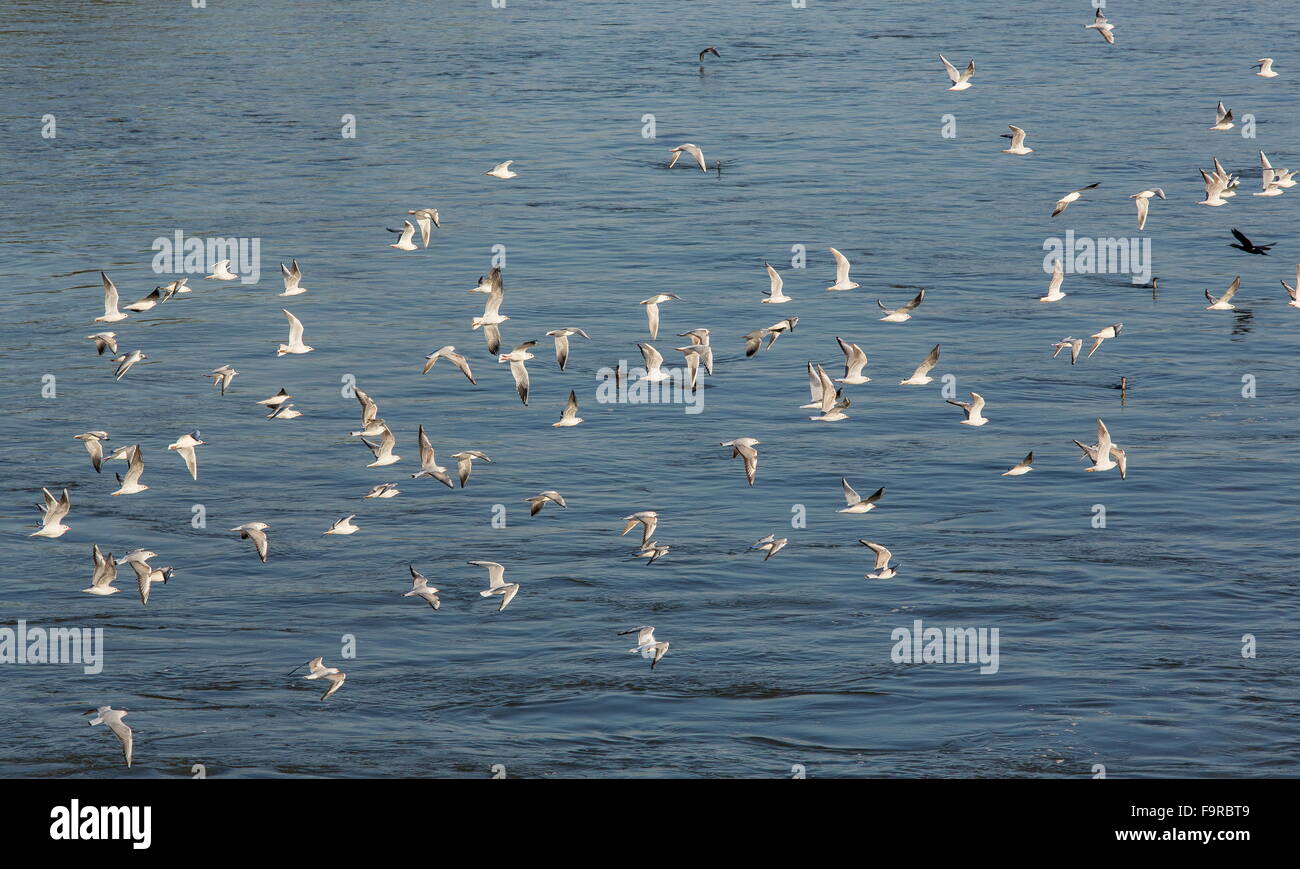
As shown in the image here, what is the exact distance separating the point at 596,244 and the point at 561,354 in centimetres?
1313

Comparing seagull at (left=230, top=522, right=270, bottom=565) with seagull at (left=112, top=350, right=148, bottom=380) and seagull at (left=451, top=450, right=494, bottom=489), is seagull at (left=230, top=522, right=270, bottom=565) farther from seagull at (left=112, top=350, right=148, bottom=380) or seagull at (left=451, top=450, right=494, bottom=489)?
seagull at (left=112, top=350, right=148, bottom=380)

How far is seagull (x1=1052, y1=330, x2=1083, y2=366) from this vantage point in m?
42.0

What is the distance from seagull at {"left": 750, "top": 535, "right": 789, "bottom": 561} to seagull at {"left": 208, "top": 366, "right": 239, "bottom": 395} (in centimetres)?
1290

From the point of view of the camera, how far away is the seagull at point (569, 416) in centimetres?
3702

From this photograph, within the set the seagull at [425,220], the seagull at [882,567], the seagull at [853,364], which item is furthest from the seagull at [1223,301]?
the seagull at [425,220]

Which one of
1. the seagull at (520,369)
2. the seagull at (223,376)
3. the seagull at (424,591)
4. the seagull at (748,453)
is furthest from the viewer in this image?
the seagull at (223,376)

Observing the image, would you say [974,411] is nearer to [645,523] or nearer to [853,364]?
[853,364]

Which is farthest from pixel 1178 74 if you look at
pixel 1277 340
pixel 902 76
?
pixel 1277 340

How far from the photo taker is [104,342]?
42.3 metres

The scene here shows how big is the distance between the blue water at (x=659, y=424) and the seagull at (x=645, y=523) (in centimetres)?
54

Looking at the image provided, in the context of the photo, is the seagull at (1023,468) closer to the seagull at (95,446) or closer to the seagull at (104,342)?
the seagull at (95,446)

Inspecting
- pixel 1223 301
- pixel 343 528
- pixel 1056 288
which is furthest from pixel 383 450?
pixel 1223 301

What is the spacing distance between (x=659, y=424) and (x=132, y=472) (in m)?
11.5

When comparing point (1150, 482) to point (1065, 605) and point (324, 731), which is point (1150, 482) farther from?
point (324, 731)
